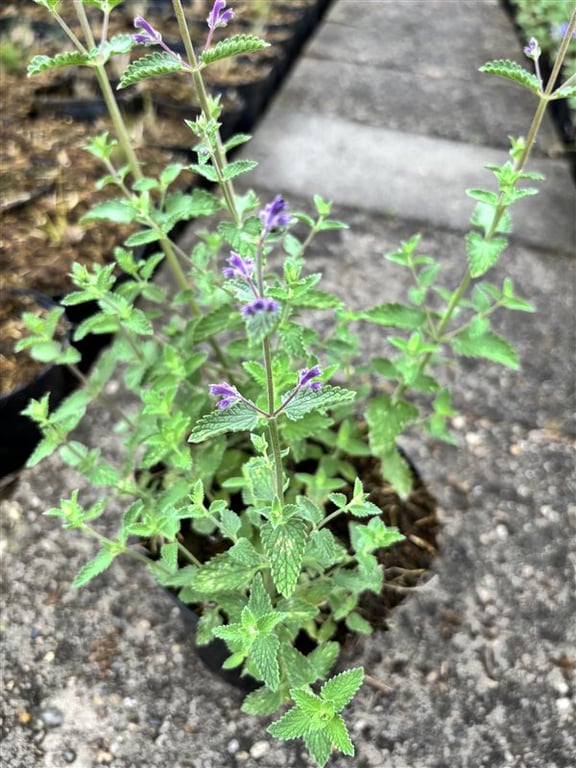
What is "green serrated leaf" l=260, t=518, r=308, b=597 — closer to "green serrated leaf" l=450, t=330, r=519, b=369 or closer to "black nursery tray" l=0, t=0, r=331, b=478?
"green serrated leaf" l=450, t=330, r=519, b=369

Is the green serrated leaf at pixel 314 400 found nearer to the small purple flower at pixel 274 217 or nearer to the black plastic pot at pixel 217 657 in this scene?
the small purple flower at pixel 274 217

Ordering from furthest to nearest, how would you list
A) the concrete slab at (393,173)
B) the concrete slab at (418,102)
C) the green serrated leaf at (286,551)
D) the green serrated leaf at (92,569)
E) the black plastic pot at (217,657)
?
1. the concrete slab at (418,102)
2. the concrete slab at (393,173)
3. the black plastic pot at (217,657)
4. the green serrated leaf at (92,569)
5. the green serrated leaf at (286,551)

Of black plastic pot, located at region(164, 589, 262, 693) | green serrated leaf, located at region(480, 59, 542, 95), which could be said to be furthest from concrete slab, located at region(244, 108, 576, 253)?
black plastic pot, located at region(164, 589, 262, 693)

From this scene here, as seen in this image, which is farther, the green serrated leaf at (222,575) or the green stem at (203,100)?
the green serrated leaf at (222,575)

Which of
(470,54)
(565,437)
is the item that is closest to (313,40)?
(470,54)

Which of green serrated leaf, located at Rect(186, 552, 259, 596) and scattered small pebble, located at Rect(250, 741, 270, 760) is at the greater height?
green serrated leaf, located at Rect(186, 552, 259, 596)

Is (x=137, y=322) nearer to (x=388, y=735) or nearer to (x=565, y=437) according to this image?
(x=388, y=735)

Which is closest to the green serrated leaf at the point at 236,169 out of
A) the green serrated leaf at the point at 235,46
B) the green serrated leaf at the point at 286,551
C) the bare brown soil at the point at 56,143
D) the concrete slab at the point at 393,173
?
the green serrated leaf at the point at 235,46
